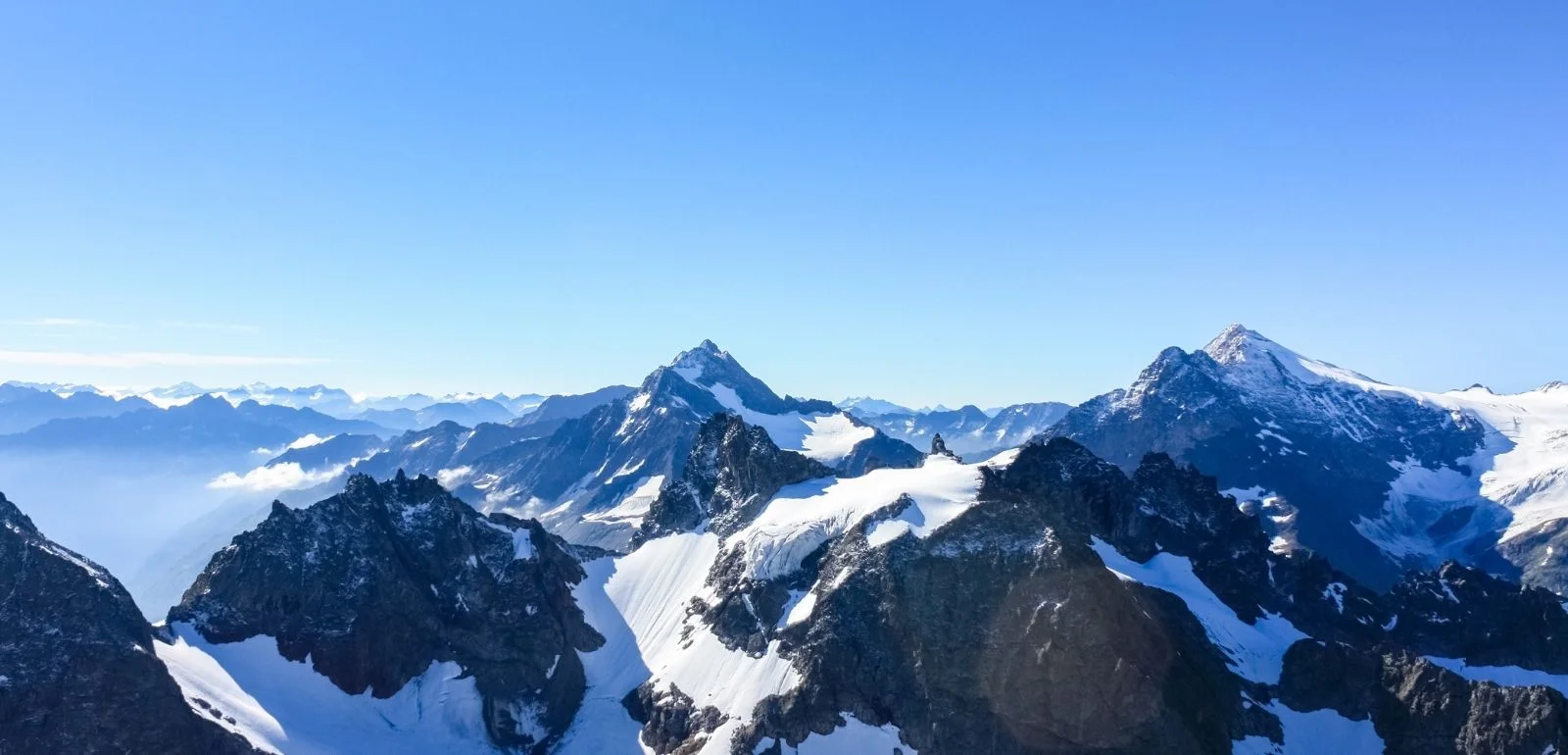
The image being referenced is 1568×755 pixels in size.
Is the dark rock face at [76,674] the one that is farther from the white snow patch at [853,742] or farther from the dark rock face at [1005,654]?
the dark rock face at [1005,654]

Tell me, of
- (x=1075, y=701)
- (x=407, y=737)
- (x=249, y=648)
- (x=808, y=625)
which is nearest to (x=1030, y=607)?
(x=1075, y=701)

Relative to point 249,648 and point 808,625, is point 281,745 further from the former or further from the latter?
point 808,625

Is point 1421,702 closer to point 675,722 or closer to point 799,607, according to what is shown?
point 799,607

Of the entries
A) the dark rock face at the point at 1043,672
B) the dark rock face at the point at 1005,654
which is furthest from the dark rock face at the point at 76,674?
the dark rock face at the point at 1005,654

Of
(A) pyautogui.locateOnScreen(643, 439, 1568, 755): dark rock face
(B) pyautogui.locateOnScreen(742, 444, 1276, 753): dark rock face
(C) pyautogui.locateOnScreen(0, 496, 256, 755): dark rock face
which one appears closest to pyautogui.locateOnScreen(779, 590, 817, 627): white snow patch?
(A) pyautogui.locateOnScreen(643, 439, 1568, 755): dark rock face

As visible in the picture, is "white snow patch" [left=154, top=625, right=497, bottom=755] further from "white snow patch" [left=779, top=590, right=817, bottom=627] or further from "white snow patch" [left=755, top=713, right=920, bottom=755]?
"white snow patch" [left=755, top=713, right=920, bottom=755]
